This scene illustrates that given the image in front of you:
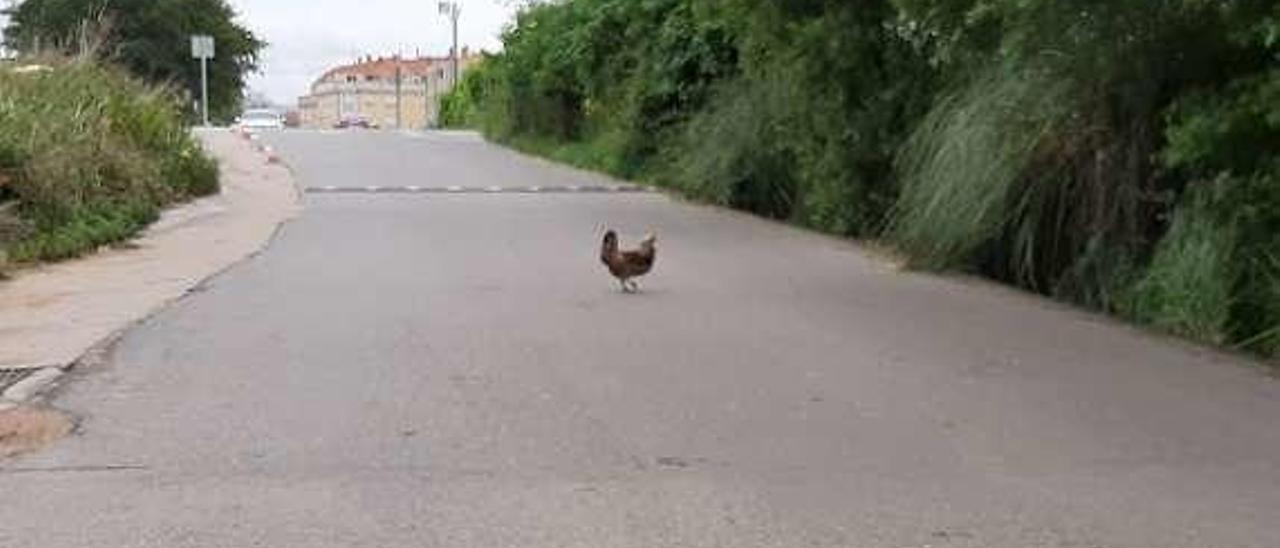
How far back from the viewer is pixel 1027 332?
1184cm

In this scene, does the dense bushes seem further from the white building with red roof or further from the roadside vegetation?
the white building with red roof

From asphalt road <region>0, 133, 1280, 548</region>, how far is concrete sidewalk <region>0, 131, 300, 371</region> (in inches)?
15.9

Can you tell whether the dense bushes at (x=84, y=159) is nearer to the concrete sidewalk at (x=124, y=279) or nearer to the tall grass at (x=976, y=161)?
the concrete sidewalk at (x=124, y=279)

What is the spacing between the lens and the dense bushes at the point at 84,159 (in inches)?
703

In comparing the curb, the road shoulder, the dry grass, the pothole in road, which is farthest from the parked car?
the dry grass

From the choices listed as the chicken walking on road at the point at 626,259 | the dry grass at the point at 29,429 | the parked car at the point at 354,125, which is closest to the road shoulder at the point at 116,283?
the dry grass at the point at 29,429

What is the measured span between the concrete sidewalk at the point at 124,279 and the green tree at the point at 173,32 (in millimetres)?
42276

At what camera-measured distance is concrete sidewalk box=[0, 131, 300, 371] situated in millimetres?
11461

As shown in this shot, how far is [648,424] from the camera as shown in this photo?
28.0 feet

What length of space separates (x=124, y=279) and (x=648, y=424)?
8019 mm

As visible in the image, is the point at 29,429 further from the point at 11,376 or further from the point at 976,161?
the point at 976,161

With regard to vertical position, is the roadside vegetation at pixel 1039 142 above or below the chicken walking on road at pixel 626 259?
above

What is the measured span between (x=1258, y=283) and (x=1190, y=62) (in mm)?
1772

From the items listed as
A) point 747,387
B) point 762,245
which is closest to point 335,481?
point 747,387
